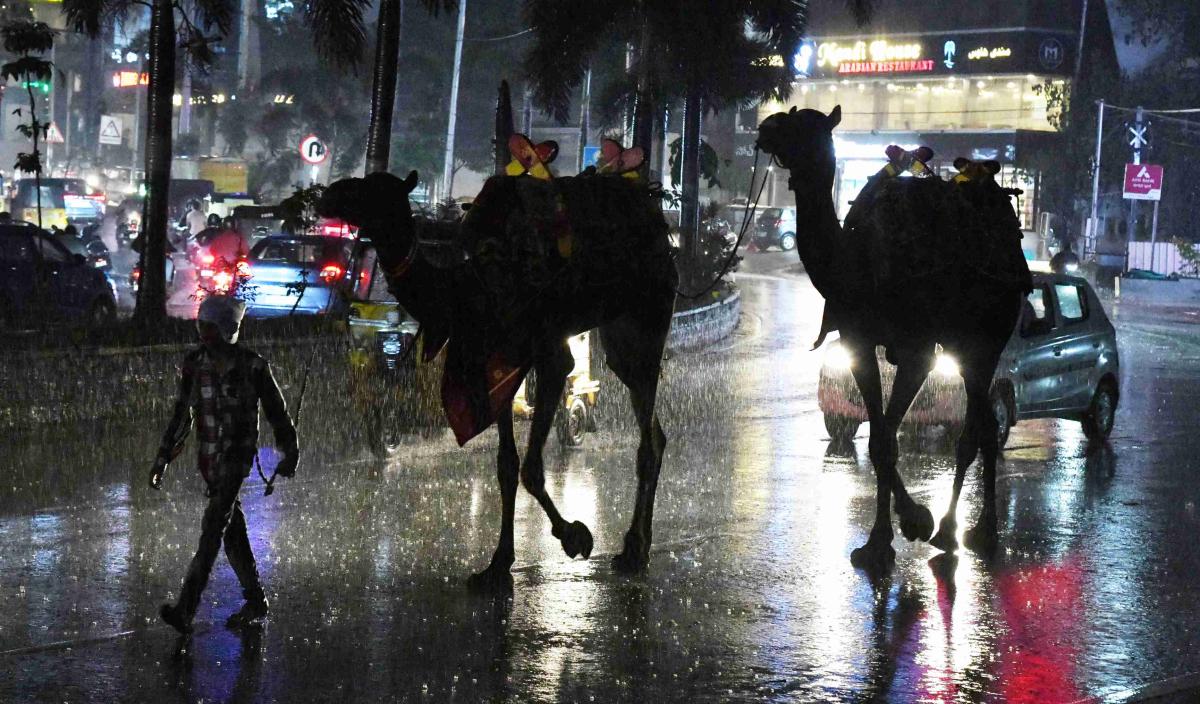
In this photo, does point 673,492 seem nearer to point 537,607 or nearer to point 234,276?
point 537,607

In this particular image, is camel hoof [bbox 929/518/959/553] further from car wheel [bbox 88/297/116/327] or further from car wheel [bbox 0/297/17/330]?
car wheel [bbox 88/297/116/327]

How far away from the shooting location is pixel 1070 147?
3041 inches

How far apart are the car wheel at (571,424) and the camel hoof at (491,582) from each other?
659cm

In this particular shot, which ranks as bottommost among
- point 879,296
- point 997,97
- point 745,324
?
point 745,324

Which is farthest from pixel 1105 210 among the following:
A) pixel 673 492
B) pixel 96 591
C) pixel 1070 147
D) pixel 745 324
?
pixel 96 591

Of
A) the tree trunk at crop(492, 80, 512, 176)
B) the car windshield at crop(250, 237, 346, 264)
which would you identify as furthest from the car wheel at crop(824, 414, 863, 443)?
the car windshield at crop(250, 237, 346, 264)

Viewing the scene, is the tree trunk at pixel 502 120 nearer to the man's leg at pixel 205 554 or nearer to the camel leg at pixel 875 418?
the camel leg at pixel 875 418

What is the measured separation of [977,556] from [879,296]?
176 cm

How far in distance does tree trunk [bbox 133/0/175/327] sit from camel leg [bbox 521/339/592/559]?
12.7 meters

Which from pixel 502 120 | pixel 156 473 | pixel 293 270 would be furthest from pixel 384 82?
Answer: pixel 156 473

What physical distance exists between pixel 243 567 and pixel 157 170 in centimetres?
1439

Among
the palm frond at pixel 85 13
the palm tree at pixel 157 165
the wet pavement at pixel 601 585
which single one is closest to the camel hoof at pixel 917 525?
the wet pavement at pixel 601 585

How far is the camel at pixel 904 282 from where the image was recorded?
10242 millimetres

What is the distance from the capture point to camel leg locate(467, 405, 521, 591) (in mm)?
8969
